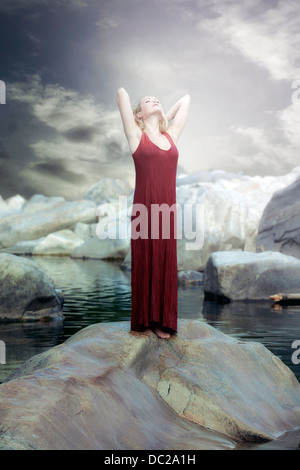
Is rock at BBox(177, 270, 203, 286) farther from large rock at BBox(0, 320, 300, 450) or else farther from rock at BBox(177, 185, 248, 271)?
large rock at BBox(0, 320, 300, 450)

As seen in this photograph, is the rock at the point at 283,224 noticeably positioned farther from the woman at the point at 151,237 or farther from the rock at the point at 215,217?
the woman at the point at 151,237

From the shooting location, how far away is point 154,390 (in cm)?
369

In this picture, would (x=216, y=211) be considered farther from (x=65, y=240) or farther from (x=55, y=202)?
(x=55, y=202)

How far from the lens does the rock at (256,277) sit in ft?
36.4

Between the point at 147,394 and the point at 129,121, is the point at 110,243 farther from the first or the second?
the point at 147,394

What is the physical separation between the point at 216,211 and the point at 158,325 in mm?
18182

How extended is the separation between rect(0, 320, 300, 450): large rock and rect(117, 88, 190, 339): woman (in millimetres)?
174

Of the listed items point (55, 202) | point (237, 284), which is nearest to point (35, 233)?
point (55, 202)

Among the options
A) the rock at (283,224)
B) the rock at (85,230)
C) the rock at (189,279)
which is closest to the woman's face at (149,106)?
the rock at (189,279)

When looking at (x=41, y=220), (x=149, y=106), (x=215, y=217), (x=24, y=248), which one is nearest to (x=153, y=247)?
(x=149, y=106)

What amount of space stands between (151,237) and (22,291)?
4.79 metres

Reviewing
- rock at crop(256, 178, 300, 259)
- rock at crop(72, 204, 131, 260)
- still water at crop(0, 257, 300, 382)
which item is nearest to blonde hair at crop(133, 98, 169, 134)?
still water at crop(0, 257, 300, 382)

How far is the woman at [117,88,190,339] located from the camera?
14.0ft

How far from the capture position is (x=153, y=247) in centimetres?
429
